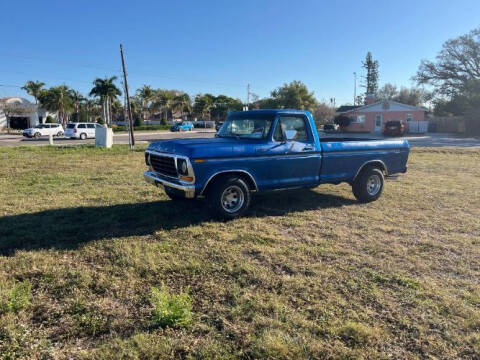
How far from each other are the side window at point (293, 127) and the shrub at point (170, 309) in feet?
11.9

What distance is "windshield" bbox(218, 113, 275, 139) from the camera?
6.31 metres

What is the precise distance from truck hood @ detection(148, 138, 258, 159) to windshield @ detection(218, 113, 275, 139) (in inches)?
11.0

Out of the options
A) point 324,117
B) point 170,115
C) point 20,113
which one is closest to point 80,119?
point 20,113

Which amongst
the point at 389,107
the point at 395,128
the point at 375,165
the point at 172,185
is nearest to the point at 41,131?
the point at 172,185

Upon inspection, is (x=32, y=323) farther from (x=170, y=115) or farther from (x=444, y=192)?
(x=170, y=115)

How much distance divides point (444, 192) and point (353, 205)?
9.45 ft

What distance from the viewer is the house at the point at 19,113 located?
47.2m

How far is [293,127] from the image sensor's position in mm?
6512

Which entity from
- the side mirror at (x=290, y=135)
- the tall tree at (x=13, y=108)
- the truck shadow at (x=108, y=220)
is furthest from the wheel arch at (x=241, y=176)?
the tall tree at (x=13, y=108)

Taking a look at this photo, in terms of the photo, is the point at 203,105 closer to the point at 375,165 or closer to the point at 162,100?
the point at 162,100

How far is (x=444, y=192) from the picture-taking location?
8586mm

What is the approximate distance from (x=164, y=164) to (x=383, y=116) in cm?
4577

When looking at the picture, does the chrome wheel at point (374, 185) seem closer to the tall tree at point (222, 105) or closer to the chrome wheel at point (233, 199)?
the chrome wheel at point (233, 199)

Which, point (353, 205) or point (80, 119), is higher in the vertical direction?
point (80, 119)
